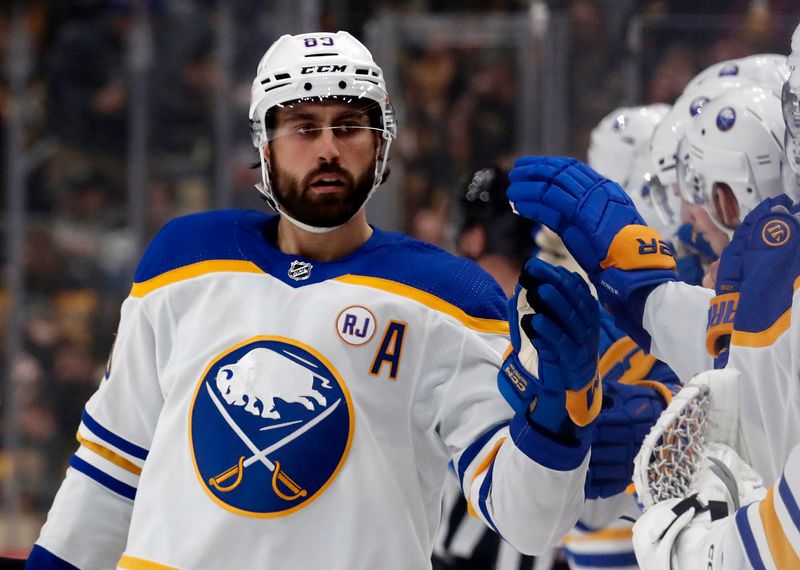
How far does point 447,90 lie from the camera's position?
5.29 m

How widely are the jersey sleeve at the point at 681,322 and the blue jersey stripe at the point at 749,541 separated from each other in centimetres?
46

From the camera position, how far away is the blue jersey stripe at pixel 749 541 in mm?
1419

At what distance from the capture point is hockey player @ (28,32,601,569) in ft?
6.41

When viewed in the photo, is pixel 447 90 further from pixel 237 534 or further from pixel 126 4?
pixel 237 534

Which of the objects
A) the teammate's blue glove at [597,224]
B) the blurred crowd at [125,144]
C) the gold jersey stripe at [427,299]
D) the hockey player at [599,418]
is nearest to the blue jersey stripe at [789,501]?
the teammate's blue glove at [597,224]

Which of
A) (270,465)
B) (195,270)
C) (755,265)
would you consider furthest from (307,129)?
(755,265)

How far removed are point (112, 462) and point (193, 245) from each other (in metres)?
0.36

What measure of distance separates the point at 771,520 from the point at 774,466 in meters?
0.24

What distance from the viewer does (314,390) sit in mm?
1987

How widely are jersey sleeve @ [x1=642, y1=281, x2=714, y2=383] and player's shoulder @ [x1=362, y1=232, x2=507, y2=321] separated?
25cm

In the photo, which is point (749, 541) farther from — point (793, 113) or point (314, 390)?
point (314, 390)

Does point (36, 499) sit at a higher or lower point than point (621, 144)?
lower

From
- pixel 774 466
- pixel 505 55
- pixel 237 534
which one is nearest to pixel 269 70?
pixel 237 534

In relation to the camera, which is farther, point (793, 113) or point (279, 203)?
point (279, 203)
